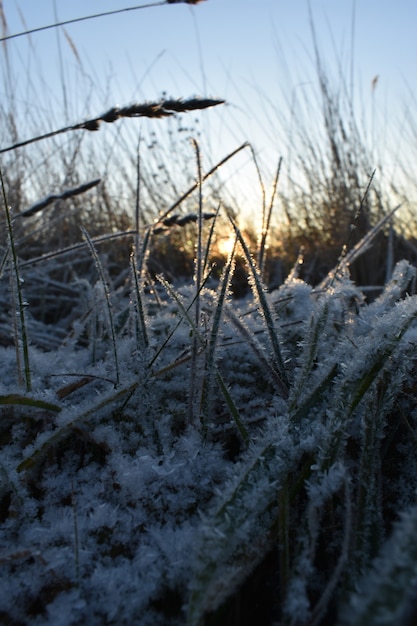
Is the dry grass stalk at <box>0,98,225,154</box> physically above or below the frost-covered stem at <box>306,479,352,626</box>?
above

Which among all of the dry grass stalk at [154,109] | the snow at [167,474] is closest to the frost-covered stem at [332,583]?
the snow at [167,474]

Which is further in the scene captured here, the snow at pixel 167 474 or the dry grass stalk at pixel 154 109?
the dry grass stalk at pixel 154 109

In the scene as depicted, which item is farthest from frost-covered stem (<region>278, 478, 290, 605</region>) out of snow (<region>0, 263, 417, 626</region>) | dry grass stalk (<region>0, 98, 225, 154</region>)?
dry grass stalk (<region>0, 98, 225, 154</region>)

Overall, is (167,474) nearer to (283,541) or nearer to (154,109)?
(283,541)

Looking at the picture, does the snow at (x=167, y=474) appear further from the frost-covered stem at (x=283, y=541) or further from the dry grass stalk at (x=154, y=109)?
the dry grass stalk at (x=154, y=109)

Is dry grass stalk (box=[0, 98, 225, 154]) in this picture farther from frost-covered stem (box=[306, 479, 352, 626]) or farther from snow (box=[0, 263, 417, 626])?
frost-covered stem (box=[306, 479, 352, 626])

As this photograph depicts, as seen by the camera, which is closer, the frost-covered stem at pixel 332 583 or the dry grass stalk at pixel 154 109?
the frost-covered stem at pixel 332 583

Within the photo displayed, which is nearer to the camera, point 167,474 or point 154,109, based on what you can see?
point 167,474

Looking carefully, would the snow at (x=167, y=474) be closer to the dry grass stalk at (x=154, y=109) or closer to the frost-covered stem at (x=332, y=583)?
the frost-covered stem at (x=332, y=583)

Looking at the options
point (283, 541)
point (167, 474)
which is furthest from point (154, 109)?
point (283, 541)

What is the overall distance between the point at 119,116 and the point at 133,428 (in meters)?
0.54

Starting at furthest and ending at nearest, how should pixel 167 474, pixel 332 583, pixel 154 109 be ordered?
pixel 154 109 → pixel 167 474 → pixel 332 583

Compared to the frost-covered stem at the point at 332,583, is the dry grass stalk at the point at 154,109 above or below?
above

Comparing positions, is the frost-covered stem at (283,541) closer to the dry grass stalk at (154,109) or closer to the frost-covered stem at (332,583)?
the frost-covered stem at (332,583)
